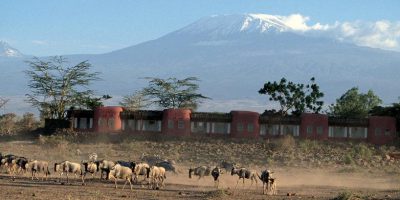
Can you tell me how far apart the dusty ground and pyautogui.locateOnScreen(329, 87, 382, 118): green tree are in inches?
895

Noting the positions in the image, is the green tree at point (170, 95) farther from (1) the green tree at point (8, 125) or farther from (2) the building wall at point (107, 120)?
(2) the building wall at point (107, 120)

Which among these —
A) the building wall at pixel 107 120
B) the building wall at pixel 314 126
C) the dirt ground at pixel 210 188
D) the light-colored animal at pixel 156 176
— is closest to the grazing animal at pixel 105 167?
the dirt ground at pixel 210 188

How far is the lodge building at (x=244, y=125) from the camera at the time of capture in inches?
2173

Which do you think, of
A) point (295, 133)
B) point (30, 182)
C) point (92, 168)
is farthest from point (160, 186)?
point (295, 133)

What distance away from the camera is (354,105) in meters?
72.4

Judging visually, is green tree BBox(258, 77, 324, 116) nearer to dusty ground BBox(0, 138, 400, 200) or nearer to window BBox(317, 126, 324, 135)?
window BBox(317, 126, 324, 135)

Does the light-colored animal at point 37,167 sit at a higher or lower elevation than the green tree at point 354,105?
lower

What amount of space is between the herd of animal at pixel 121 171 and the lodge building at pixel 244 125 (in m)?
15.5

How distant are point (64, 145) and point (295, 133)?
671 inches

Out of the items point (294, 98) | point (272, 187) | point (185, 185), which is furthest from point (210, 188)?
point (294, 98)

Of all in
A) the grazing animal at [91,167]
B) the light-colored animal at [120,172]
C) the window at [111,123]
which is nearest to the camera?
the light-colored animal at [120,172]

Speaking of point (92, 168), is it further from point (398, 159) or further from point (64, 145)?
point (398, 159)

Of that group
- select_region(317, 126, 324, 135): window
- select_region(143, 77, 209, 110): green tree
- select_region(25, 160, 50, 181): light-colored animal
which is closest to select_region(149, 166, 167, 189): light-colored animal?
select_region(25, 160, 50, 181): light-colored animal

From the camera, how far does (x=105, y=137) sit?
54.8 meters
